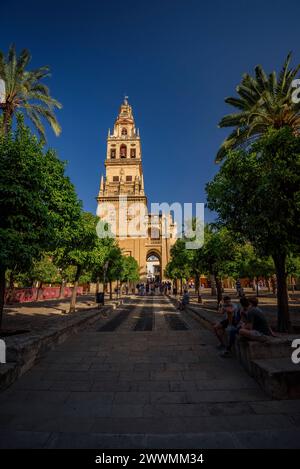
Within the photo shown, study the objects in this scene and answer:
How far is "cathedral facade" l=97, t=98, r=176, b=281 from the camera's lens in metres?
65.4

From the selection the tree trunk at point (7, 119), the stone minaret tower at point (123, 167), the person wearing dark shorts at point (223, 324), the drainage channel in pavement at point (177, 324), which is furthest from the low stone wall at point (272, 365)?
the stone minaret tower at point (123, 167)

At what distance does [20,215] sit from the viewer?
24.7ft

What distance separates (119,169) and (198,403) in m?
70.6

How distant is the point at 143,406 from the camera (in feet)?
12.6

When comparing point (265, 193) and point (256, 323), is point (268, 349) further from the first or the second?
point (265, 193)

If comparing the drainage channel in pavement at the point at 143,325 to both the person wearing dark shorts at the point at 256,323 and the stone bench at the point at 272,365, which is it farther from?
the person wearing dark shorts at the point at 256,323

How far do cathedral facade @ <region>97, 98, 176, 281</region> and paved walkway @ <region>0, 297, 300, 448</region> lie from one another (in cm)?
5692

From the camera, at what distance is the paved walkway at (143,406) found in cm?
295

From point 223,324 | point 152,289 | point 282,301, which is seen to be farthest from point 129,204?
point 223,324

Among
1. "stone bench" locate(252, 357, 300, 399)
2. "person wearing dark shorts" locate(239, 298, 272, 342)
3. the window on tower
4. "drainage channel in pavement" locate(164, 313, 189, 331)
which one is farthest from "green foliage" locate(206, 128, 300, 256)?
the window on tower

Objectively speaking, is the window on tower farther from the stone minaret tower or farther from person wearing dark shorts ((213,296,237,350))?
person wearing dark shorts ((213,296,237,350))

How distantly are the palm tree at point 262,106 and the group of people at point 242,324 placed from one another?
31.8ft

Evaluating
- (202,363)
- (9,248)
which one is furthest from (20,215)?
(202,363)

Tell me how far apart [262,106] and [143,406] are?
1493 centimetres
